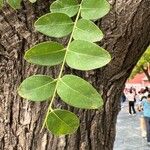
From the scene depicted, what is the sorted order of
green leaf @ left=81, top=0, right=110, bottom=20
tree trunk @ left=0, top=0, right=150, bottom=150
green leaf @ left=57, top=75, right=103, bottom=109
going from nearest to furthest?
green leaf @ left=57, top=75, right=103, bottom=109 < green leaf @ left=81, top=0, right=110, bottom=20 < tree trunk @ left=0, top=0, right=150, bottom=150

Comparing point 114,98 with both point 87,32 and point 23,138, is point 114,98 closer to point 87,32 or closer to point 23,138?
point 23,138

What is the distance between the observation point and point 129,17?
1185mm

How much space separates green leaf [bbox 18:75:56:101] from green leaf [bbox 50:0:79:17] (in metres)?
0.15

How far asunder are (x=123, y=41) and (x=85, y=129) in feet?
0.90

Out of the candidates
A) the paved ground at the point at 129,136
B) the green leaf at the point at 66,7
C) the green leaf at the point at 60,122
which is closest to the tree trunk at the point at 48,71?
the green leaf at the point at 66,7

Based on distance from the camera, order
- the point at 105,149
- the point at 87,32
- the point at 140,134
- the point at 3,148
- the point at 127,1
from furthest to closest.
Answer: the point at 140,134, the point at 105,149, the point at 3,148, the point at 127,1, the point at 87,32

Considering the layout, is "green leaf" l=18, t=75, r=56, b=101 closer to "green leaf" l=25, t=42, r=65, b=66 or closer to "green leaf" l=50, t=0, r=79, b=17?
"green leaf" l=25, t=42, r=65, b=66

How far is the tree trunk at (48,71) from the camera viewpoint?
1178 millimetres

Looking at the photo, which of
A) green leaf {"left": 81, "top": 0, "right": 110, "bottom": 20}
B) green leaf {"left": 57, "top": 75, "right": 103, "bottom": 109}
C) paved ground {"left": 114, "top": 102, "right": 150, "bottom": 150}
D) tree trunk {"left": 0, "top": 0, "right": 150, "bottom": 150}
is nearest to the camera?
green leaf {"left": 57, "top": 75, "right": 103, "bottom": 109}

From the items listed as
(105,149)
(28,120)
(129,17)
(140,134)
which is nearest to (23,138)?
(28,120)

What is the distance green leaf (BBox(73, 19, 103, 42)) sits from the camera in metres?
0.66

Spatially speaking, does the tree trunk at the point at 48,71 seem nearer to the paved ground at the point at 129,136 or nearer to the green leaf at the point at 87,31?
the green leaf at the point at 87,31

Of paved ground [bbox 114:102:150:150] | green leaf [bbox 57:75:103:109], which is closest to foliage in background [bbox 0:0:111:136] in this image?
green leaf [bbox 57:75:103:109]

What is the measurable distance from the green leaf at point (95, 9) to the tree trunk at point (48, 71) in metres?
0.44
